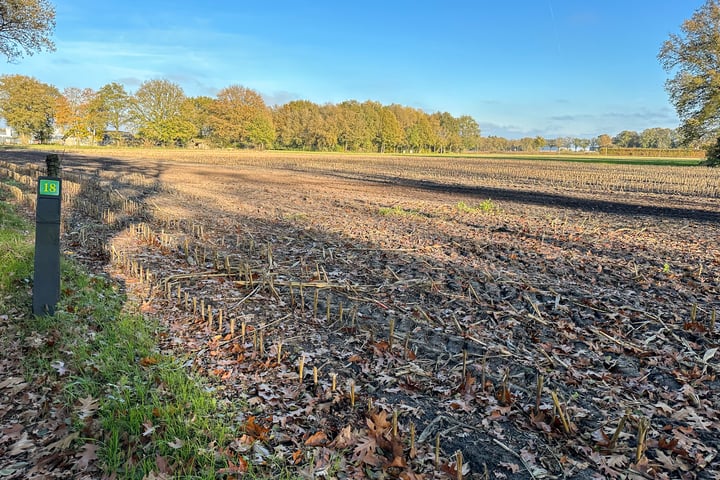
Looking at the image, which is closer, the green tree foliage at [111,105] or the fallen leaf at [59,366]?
the fallen leaf at [59,366]

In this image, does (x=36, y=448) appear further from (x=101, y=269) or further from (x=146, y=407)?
(x=101, y=269)

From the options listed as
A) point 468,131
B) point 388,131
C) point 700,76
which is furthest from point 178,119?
point 468,131

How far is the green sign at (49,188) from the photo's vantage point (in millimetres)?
5211

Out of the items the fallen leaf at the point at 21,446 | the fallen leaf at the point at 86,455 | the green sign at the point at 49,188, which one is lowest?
the fallen leaf at the point at 21,446

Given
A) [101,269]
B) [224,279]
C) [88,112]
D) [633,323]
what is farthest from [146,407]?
[88,112]

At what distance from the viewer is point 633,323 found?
20.2 ft

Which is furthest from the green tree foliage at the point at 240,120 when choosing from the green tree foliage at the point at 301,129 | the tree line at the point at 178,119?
the green tree foliage at the point at 301,129

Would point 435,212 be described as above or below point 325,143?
below

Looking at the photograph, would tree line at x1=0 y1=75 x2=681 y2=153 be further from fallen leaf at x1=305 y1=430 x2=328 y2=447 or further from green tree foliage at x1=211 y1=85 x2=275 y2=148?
fallen leaf at x1=305 y1=430 x2=328 y2=447

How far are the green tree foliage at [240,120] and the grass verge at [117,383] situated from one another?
353ft

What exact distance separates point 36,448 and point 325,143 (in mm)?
120211

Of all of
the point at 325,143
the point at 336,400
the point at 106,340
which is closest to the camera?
the point at 336,400

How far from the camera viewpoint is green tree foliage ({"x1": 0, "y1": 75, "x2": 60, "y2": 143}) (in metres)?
91.4

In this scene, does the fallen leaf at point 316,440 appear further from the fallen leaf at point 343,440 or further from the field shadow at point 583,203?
the field shadow at point 583,203
